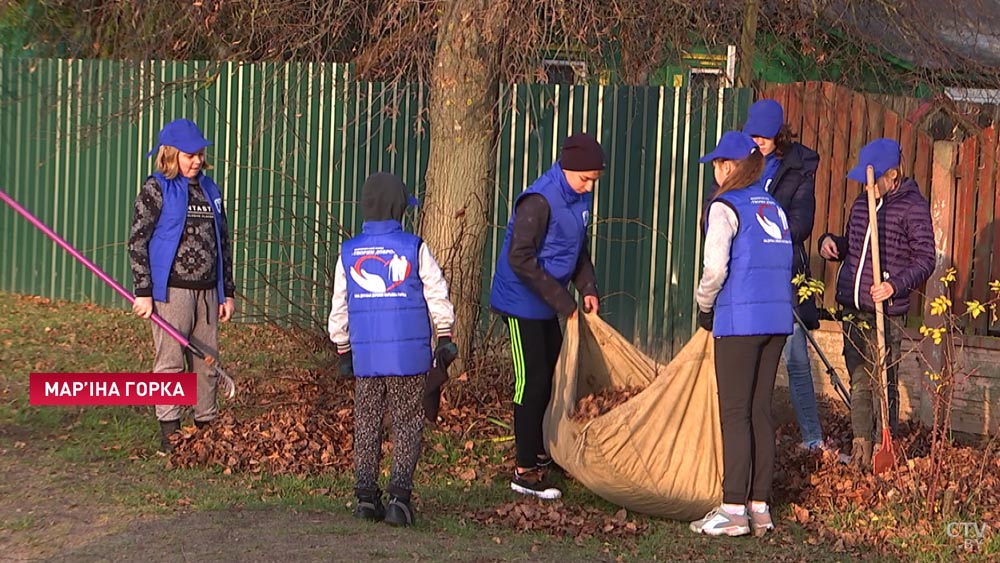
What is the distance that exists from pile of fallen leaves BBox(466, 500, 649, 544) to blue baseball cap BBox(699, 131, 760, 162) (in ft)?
5.62

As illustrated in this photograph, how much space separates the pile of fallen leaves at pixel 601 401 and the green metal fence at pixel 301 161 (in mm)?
2471

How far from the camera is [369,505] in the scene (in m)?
6.21

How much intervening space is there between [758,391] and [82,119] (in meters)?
8.46

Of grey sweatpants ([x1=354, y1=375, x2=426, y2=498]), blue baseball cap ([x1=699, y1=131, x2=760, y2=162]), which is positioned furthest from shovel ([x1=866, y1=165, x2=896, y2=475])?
grey sweatpants ([x1=354, y1=375, x2=426, y2=498])

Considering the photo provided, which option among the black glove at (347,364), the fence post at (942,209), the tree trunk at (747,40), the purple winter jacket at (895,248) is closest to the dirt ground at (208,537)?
the black glove at (347,364)

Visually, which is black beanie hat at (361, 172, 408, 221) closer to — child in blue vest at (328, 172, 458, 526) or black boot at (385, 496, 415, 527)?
child in blue vest at (328, 172, 458, 526)

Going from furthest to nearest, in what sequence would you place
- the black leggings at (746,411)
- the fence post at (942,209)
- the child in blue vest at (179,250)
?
the fence post at (942,209), the child in blue vest at (179,250), the black leggings at (746,411)

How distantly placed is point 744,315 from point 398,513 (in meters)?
A: 1.74

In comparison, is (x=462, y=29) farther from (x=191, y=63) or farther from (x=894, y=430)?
(x=191, y=63)

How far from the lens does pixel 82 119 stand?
12.9m

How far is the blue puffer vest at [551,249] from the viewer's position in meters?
6.80

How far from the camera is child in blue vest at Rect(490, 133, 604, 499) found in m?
6.70

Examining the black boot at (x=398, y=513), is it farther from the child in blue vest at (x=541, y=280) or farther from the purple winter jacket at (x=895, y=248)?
the purple winter jacket at (x=895, y=248)

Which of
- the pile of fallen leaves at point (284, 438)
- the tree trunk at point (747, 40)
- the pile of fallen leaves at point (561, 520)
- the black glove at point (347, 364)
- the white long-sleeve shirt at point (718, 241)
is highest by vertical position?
the tree trunk at point (747, 40)
